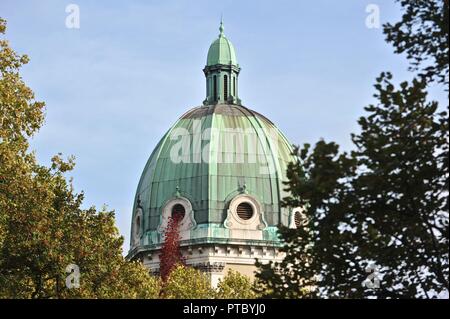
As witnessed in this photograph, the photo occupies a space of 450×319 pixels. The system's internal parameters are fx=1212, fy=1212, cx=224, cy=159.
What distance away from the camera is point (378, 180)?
24625 mm

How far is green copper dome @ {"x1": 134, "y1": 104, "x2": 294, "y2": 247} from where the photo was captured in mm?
77000

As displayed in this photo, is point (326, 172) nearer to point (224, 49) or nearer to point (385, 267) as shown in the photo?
point (385, 267)

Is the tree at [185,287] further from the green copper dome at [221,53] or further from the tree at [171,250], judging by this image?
the green copper dome at [221,53]

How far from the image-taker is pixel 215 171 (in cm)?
7731

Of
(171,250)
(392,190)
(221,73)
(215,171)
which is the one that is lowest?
(392,190)

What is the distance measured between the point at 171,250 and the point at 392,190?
158 feet

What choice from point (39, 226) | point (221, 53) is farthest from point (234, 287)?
point (221, 53)

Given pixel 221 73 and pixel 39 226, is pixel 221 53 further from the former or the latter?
pixel 39 226

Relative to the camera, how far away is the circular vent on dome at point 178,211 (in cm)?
7711

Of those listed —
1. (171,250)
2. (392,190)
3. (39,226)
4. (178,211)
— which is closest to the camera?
(392,190)

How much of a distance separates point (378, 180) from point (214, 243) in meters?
50.9

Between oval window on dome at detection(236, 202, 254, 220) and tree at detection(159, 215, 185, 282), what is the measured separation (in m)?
3.88

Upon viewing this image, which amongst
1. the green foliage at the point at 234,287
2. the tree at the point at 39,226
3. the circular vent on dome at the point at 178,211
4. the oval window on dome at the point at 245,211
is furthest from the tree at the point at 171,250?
the tree at the point at 39,226
